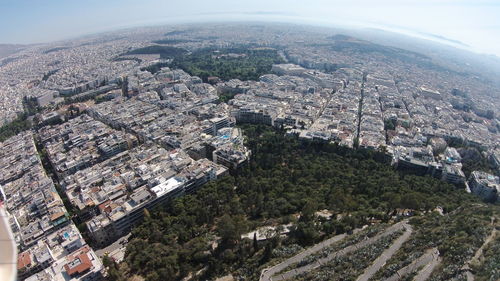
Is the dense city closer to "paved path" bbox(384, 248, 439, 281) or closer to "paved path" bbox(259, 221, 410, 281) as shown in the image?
"paved path" bbox(259, 221, 410, 281)

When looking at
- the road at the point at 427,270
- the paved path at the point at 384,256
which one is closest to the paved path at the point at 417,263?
the road at the point at 427,270

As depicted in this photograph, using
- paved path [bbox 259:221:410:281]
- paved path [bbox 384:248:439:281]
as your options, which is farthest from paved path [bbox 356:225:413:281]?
paved path [bbox 384:248:439:281]

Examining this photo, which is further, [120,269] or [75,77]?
[75,77]

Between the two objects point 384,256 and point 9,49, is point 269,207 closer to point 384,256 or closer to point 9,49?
point 384,256

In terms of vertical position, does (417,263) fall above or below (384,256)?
above

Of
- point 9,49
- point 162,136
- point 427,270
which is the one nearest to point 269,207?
point 427,270

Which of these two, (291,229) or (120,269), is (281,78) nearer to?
(291,229)

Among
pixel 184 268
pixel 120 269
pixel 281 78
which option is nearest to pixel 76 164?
pixel 120 269
